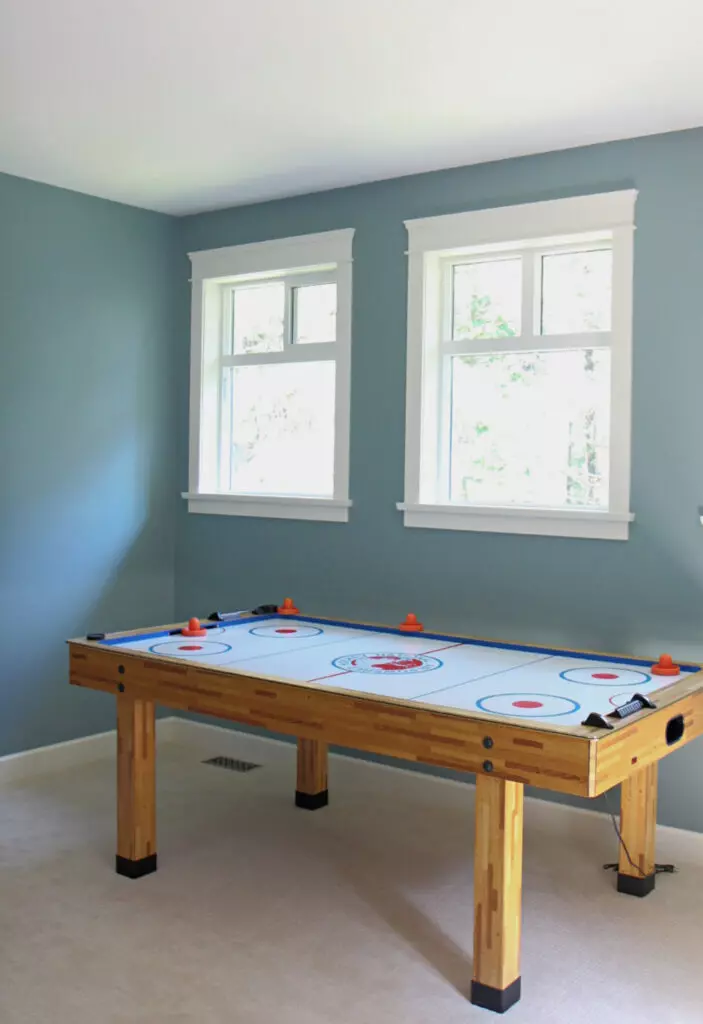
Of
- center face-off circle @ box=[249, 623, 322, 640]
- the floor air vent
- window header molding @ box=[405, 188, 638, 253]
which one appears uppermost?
window header molding @ box=[405, 188, 638, 253]

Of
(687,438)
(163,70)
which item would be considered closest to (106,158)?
(163,70)

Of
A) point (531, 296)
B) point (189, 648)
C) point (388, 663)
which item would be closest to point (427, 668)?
point (388, 663)

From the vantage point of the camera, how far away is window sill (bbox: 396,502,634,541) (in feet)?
12.9

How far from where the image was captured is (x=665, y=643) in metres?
3.82

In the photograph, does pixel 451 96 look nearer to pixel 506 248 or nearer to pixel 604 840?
pixel 506 248

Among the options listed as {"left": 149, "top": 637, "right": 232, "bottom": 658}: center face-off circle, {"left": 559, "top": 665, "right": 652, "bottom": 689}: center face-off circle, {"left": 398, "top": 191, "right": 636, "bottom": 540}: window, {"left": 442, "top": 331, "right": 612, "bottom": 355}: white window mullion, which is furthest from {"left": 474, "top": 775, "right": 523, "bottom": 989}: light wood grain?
{"left": 442, "top": 331, "right": 612, "bottom": 355}: white window mullion

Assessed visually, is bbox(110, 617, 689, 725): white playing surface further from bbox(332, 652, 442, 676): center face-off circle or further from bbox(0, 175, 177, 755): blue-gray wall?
bbox(0, 175, 177, 755): blue-gray wall

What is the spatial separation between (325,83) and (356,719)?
2.08 meters

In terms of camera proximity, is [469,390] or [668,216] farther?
[469,390]

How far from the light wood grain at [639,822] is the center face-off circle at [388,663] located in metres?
0.77

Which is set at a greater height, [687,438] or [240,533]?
[687,438]

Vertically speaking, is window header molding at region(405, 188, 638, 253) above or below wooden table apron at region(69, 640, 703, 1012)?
above

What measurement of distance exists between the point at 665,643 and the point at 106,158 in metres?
2.98

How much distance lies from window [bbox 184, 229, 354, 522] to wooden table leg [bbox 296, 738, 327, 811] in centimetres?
105
